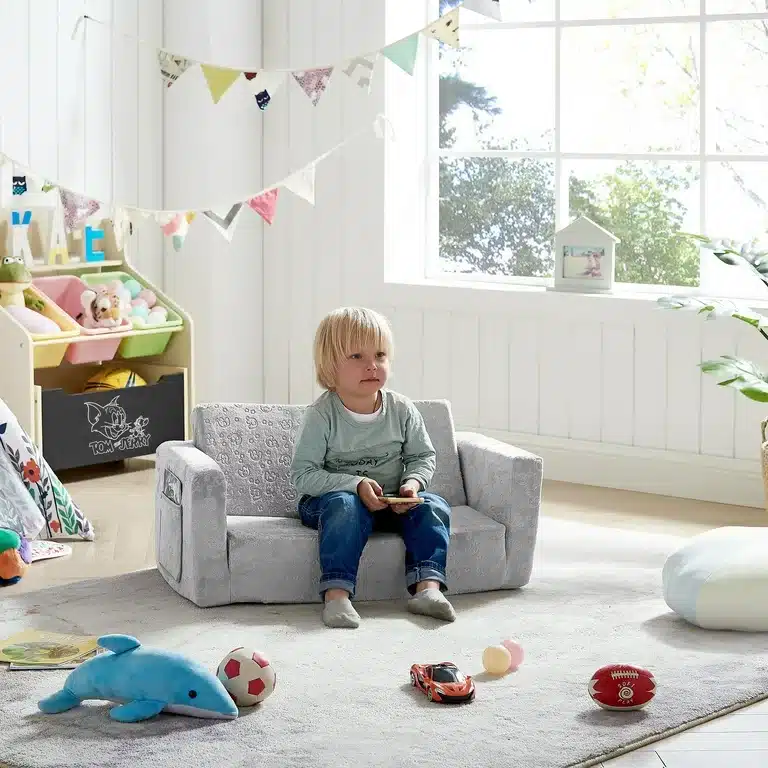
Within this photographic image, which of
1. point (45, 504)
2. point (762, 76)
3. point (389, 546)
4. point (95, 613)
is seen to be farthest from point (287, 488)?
point (762, 76)

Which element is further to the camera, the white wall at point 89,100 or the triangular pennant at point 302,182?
the white wall at point 89,100

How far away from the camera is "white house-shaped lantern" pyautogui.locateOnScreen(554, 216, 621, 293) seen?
475 cm

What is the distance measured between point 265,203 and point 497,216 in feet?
3.14

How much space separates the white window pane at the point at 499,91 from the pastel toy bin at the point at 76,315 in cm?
149

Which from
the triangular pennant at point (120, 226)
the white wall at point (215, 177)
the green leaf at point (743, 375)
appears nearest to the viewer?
the green leaf at point (743, 375)

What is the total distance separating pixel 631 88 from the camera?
15.8ft

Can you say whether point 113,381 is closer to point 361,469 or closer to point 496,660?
point 361,469

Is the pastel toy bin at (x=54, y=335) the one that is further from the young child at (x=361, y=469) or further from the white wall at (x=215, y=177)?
the young child at (x=361, y=469)

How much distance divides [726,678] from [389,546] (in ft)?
2.87

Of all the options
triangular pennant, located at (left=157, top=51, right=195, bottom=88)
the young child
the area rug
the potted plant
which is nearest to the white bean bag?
the area rug

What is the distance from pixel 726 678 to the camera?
265 cm

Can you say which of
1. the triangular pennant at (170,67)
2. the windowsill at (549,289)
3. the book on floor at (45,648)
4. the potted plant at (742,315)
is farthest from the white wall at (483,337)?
the book on floor at (45,648)

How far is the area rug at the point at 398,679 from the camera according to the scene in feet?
7.52

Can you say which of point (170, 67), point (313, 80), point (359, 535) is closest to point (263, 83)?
point (313, 80)
